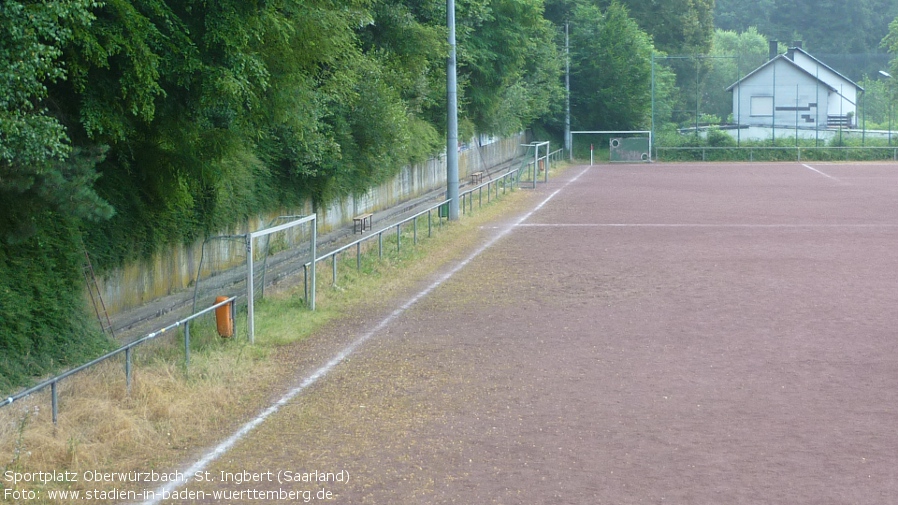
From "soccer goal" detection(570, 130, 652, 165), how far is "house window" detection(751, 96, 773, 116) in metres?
6.84

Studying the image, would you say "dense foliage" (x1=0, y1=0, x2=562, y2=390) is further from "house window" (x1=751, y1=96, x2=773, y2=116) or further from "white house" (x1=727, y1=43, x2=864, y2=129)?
"house window" (x1=751, y1=96, x2=773, y2=116)

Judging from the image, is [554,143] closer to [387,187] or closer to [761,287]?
[387,187]

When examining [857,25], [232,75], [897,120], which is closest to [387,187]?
[232,75]

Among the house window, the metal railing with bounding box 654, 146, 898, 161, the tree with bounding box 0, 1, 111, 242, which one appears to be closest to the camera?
the tree with bounding box 0, 1, 111, 242

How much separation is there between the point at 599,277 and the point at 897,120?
46753mm

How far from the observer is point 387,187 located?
1232 inches

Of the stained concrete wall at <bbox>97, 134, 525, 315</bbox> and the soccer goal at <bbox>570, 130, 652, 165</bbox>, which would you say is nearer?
the stained concrete wall at <bbox>97, 134, 525, 315</bbox>

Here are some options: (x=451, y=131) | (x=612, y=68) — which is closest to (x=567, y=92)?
(x=612, y=68)

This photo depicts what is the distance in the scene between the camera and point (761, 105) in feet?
184

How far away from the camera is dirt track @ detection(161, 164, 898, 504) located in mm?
7570

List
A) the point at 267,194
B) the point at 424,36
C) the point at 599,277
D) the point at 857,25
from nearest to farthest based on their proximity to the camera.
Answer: the point at 599,277, the point at 267,194, the point at 424,36, the point at 857,25

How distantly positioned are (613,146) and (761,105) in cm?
1034

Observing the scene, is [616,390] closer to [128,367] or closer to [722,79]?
[128,367]

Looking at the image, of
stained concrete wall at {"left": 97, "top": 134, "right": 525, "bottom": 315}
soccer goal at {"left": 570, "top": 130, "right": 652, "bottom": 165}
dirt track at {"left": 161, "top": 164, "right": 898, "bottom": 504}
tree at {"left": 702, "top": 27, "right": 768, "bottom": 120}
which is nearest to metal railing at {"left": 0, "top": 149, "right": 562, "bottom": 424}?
dirt track at {"left": 161, "top": 164, "right": 898, "bottom": 504}
